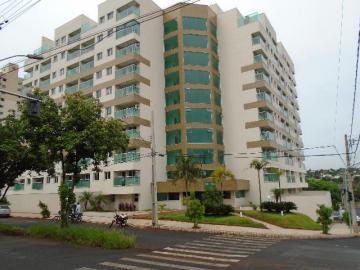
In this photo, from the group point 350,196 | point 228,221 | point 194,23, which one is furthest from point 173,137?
point 350,196

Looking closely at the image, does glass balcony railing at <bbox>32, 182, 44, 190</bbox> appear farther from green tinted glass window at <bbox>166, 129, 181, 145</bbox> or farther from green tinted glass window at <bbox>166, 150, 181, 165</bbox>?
green tinted glass window at <bbox>166, 129, 181, 145</bbox>

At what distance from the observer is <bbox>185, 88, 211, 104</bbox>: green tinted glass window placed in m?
51.0

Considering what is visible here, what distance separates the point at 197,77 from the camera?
5172 cm

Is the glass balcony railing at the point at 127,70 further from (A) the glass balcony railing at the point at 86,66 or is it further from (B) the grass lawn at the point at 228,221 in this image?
(B) the grass lawn at the point at 228,221

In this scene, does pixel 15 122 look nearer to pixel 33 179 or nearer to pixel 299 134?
pixel 33 179

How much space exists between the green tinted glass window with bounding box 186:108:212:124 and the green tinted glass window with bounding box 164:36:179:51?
10.2m

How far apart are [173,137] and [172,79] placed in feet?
28.3

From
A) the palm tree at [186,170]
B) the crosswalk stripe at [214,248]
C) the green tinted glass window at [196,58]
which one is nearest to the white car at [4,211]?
the palm tree at [186,170]

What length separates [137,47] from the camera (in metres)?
48.7

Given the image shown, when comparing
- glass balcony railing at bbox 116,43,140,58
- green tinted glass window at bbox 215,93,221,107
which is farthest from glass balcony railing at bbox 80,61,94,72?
green tinted glass window at bbox 215,93,221,107

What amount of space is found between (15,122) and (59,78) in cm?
3555

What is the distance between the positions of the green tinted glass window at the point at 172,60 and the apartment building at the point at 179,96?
15cm

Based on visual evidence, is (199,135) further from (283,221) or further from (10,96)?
(10,96)

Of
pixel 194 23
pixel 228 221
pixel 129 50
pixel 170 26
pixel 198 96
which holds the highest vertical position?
pixel 170 26
